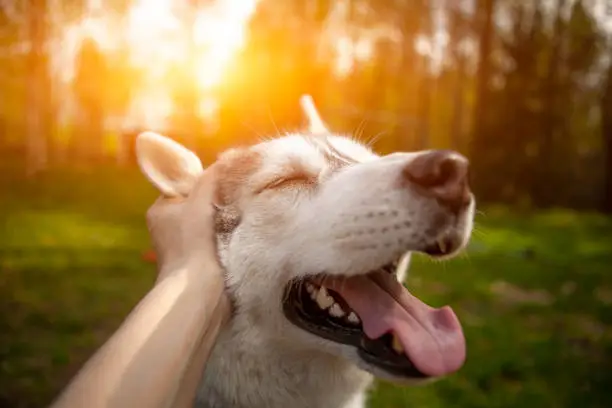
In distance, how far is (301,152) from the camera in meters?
1.38

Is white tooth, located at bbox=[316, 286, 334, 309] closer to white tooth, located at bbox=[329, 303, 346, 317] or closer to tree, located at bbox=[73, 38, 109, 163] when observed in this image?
white tooth, located at bbox=[329, 303, 346, 317]

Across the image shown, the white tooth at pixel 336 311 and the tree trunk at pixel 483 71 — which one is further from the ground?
the white tooth at pixel 336 311

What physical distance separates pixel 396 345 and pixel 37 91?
1.87m

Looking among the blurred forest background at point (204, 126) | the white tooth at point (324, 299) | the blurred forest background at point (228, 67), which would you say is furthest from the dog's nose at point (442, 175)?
the blurred forest background at point (228, 67)

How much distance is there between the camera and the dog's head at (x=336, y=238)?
1098 millimetres

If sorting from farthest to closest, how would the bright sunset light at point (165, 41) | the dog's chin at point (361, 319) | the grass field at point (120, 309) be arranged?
the grass field at point (120, 309) → the bright sunset light at point (165, 41) → the dog's chin at point (361, 319)

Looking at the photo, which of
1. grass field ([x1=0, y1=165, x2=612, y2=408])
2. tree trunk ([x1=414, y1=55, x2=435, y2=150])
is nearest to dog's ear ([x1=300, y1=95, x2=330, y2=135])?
grass field ([x1=0, y1=165, x2=612, y2=408])

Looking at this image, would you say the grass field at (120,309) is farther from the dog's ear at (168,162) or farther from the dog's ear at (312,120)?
the dog's ear at (168,162)

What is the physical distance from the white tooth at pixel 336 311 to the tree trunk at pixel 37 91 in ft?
5.23

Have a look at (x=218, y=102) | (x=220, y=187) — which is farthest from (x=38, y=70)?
(x=220, y=187)

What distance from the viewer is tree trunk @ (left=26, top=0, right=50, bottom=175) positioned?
2.41 metres

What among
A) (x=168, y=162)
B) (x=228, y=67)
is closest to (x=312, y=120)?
(x=168, y=162)

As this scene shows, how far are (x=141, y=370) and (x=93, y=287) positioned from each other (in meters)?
1.97

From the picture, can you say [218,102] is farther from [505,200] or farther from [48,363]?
[505,200]
